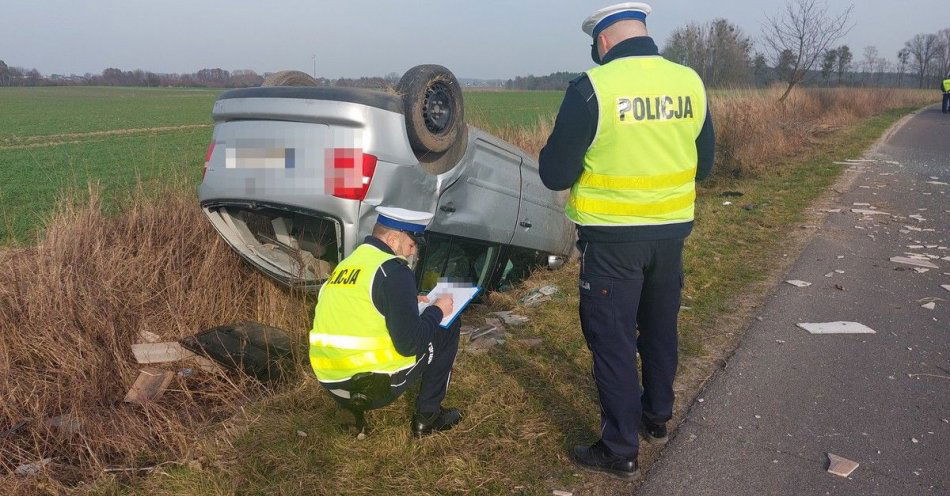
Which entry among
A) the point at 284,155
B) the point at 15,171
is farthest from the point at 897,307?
the point at 15,171

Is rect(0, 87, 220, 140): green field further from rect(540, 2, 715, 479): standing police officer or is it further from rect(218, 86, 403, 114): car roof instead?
rect(540, 2, 715, 479): standing police officer

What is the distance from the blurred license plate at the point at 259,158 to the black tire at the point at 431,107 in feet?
2.33

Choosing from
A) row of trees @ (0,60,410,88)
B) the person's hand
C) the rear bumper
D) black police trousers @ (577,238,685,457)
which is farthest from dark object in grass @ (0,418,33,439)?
row of trees @ (0,60,410,88)

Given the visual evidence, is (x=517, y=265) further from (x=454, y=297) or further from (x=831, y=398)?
(x=831, y=398)

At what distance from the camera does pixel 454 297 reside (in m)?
3.25

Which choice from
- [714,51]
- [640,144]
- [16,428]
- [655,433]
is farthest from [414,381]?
[714,51]

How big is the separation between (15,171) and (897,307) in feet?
57.5

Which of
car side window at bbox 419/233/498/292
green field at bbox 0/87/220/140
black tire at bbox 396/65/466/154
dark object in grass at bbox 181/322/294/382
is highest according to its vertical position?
green field at bbox 0/87/220/140

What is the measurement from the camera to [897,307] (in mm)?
5195

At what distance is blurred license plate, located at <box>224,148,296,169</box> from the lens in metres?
3.72

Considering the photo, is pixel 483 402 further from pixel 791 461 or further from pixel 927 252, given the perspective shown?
pixel 927 252

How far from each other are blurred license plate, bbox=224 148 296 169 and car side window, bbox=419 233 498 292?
1.01 m

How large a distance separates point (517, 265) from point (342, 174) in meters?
2.49

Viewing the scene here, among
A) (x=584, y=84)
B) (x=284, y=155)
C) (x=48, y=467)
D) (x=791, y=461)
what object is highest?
(x=584, y=84)
